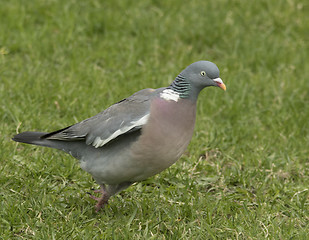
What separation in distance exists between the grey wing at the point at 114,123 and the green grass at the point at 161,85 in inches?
22.8

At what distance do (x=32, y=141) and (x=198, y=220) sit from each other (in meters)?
1.46

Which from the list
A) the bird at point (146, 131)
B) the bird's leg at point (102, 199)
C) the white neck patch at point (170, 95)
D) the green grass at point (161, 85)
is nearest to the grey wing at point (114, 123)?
the bird at point (146, 131)

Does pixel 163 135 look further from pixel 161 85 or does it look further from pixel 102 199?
pixel 161 85

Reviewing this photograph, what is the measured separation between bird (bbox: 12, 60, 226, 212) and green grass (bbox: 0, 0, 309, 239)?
1.46 feet

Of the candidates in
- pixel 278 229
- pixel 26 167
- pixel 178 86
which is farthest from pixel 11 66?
pixel 278 229

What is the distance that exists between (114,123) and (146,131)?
30cm

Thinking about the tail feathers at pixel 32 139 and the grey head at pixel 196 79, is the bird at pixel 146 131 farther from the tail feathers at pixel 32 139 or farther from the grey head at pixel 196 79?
the tail feathers at pixel 32 139

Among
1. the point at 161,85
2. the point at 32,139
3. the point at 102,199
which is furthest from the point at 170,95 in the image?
the point at 161,85

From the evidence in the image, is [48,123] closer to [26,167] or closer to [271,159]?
[26,167]

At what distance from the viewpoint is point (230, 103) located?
20.4 feet

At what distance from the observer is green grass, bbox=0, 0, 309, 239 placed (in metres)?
4.31

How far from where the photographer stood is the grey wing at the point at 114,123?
397 cm

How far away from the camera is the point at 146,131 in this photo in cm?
391

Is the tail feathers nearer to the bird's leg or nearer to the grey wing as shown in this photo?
the grey wing
